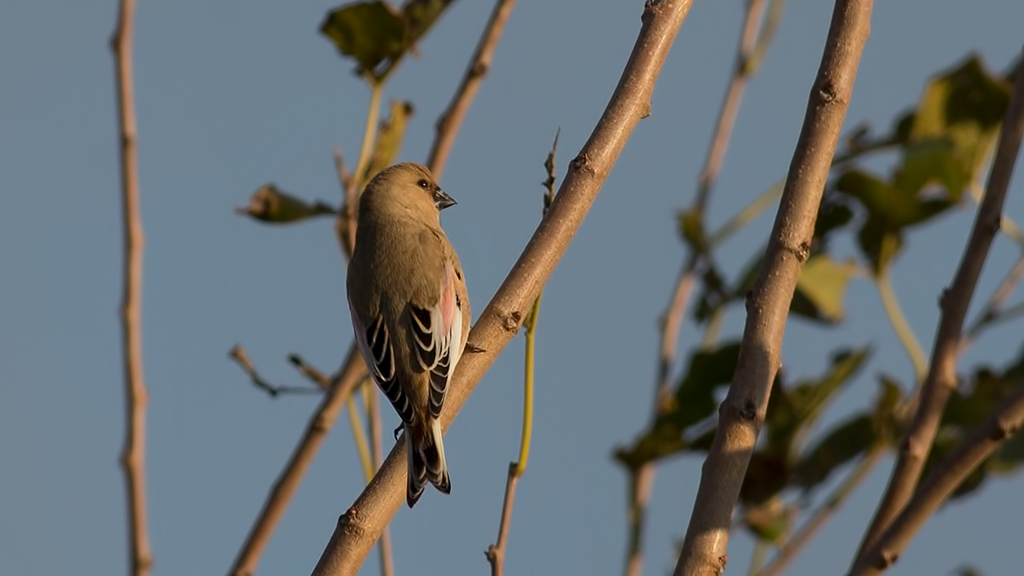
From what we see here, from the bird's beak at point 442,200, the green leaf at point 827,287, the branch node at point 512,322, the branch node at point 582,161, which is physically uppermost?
the bird's beak at point 442,200

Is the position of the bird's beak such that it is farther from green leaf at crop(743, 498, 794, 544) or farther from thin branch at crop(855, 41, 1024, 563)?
thin branch at crop(855, 41, 1024, 563)

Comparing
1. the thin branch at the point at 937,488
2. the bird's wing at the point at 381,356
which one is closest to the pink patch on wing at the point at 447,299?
the bird's wing at the point at 381,356

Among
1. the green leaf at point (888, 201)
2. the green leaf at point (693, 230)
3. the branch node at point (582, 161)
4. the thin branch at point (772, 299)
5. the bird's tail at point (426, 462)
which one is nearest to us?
the thin branch at point (772, 299)

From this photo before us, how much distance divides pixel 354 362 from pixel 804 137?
1.98 m

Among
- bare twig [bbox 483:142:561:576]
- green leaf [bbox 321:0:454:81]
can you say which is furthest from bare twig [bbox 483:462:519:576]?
green leaf [bbox 321:0:454:81]

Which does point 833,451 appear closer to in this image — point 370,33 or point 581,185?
point 581,185

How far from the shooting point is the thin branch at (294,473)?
12.5 ft

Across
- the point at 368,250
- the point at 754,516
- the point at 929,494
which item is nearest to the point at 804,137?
the point at 929,494

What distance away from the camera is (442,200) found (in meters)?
5.44

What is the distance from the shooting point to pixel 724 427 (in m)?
2.56

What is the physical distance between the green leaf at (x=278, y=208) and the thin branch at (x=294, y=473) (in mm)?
532

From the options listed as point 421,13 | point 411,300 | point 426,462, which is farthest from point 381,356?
point 421,13

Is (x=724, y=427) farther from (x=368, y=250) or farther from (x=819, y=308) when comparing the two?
(x=368, y=250)

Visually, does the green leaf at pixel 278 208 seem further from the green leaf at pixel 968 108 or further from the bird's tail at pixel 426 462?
the green leaf at pixel 968 108
